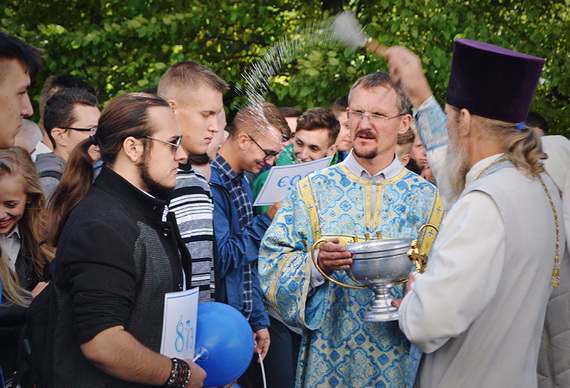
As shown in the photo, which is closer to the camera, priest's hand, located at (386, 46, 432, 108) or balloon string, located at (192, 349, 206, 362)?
balloon string, located at (192, 349, 206, 362)

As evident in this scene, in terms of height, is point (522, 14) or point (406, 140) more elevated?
point (522, 14)

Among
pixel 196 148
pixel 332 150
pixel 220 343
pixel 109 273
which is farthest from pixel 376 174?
pixel 332 150

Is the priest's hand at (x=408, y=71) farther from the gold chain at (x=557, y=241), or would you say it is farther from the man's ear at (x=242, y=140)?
the man's ear at (x=242, y=140)

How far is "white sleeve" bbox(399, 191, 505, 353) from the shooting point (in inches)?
A: 115

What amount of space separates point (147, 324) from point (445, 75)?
22.8 feet

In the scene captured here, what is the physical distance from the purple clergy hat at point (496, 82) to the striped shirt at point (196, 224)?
1547mm

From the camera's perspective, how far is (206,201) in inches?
166

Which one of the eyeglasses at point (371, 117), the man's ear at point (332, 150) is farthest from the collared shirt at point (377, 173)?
the man's ear at point (332, 150)

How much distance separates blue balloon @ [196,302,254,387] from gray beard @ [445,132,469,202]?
122 cm

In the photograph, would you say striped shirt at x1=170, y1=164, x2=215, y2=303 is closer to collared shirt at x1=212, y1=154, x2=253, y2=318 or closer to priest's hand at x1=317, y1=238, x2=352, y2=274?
priest's hand at x1=317, y1=238, x2=352, y2=274

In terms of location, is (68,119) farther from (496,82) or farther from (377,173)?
(496,82)

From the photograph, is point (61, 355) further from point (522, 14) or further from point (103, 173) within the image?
point (522, 14)

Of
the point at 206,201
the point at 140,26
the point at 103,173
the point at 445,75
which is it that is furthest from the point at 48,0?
the point at 103,173

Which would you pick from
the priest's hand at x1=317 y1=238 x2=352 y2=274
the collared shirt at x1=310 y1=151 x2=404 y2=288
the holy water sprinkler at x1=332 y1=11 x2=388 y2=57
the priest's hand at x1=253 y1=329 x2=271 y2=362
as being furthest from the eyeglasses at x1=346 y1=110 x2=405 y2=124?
the priest's hand at x1=253 y1=329 x2=271 y2=362
